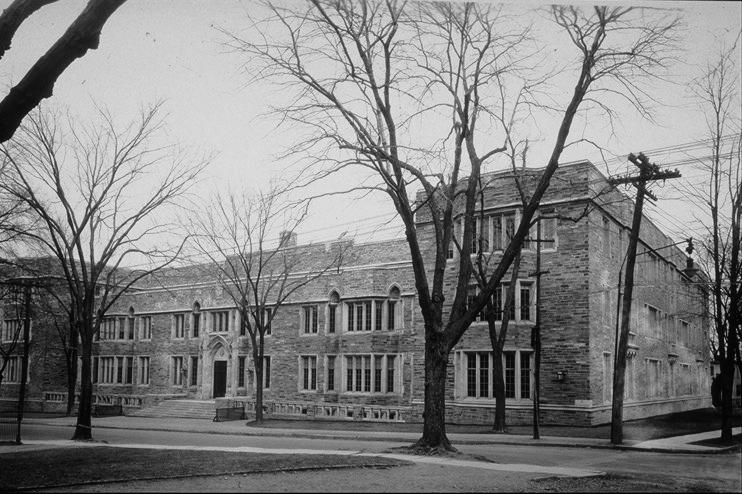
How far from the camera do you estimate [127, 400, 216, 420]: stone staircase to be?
3291 cm

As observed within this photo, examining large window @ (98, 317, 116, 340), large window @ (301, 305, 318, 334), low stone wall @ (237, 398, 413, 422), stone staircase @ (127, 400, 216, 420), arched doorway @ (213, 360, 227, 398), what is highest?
large window @ (301, 305, 318, 334)

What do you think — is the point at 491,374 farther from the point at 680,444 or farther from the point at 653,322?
the point at 653,322

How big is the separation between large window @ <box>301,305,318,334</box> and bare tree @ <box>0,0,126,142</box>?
2479 cm

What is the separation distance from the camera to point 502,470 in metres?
11.8

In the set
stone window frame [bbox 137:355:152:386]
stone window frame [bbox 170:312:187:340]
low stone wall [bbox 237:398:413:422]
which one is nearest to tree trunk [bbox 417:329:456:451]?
low stone wall [bbox 237:398:413:422]

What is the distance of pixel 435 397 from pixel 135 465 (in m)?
5.64

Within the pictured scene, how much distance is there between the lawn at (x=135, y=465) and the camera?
34.3 feet

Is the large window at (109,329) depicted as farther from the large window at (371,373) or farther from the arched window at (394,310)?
the arched window at (394,310)

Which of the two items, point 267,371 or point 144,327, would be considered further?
point 144,327

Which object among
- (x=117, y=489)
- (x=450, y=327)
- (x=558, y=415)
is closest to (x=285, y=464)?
(x=117, y=489)

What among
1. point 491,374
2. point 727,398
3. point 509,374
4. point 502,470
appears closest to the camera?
point 502,470

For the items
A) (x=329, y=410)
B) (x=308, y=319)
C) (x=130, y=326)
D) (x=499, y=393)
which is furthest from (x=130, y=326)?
(x=499, y=393)

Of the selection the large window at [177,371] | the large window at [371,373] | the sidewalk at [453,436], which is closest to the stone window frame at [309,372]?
the large window at [371,373]

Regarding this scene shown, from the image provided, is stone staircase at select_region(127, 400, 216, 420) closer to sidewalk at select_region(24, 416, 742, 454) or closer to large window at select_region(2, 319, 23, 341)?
sidewalk at select_region(24, 416, 742, 454)
